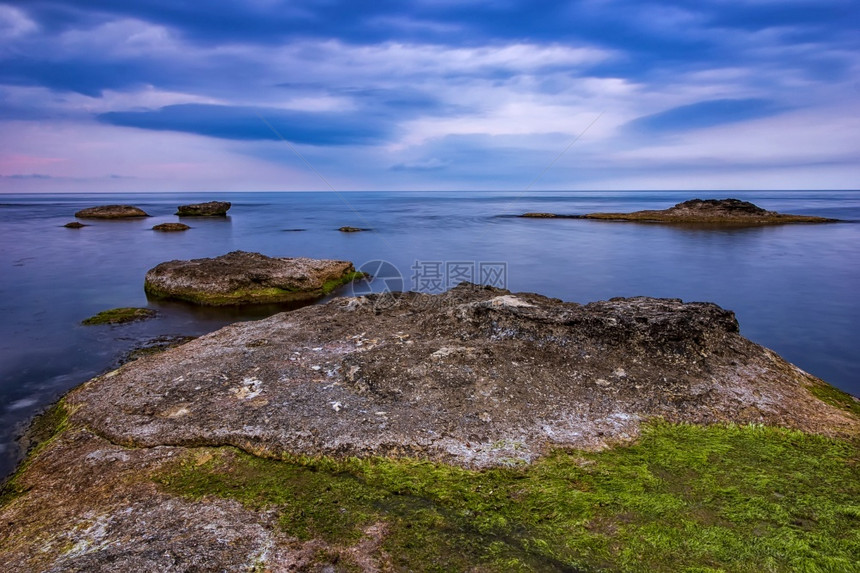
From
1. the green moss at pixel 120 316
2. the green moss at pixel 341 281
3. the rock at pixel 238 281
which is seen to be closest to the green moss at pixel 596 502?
the green moss at pixel 120 316

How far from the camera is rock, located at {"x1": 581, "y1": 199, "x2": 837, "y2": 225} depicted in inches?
1756

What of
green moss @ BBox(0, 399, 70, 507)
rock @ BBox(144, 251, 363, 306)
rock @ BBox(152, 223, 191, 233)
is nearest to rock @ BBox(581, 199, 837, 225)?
rock @ BBox(144, 251, 363, 306)

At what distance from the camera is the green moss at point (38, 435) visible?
5711 mm

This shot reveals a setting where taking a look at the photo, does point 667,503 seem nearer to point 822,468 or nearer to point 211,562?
point 822,468

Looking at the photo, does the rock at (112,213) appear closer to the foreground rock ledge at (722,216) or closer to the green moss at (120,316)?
the green moss at (120,316)

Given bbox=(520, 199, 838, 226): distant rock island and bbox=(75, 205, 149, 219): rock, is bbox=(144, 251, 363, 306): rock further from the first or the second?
bbox=(75, 205, 149, 219): rock

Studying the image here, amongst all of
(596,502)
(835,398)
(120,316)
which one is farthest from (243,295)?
(835,398)

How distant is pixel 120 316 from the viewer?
14.0m

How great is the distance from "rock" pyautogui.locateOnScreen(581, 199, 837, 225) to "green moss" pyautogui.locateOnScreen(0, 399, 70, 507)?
5022 centimetres

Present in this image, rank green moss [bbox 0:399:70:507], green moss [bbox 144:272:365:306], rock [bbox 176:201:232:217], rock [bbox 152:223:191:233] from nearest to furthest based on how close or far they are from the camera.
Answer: green moss [bbox 0:399:70:507] < green moss [bbox 144:272:365:306] < rock [bbox 152:223:191:233] < rock [bbox 176:201:232:217]

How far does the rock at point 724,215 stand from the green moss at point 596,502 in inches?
1811

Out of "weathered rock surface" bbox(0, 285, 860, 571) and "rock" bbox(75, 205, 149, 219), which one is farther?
"rock" bbox(75, 205, 149, 219)

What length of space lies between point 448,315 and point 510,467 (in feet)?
14.8

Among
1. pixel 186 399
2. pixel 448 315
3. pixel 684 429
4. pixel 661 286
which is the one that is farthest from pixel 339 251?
pixel 684 429
